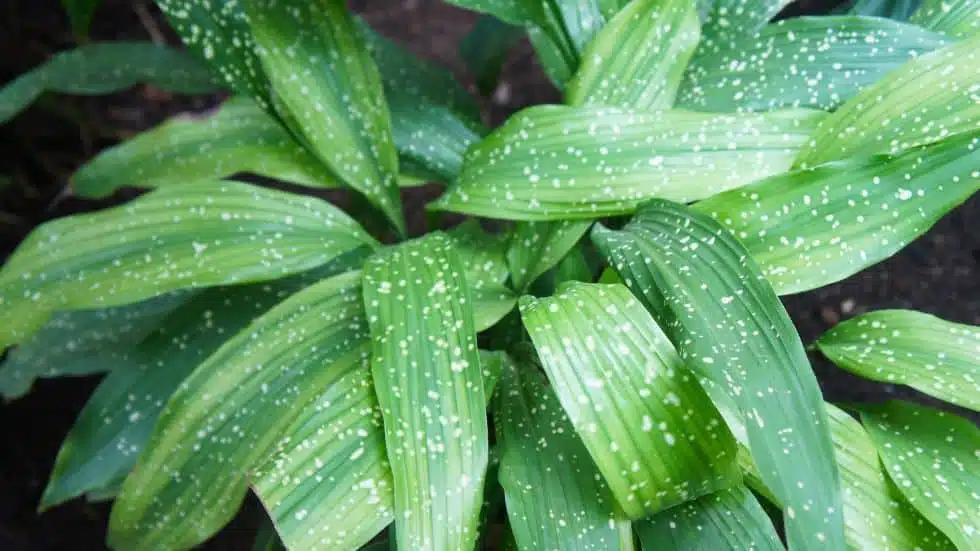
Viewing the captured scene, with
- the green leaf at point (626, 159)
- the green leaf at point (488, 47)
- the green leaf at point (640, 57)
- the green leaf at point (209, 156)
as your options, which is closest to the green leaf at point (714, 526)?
the green leaf at point (626, 159)

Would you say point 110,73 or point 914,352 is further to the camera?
point 110,73

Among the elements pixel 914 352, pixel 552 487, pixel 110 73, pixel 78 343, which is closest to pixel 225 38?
pixel 110 73

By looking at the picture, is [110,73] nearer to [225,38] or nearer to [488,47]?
[225,38]

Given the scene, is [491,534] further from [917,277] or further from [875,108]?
[917,277]

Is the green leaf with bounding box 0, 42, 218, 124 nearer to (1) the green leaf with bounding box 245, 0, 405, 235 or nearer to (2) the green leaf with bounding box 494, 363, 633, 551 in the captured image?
(1) the green leaf with bounding box 245, 0, 405, 235

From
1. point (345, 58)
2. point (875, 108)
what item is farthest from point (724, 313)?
point (345, 58)

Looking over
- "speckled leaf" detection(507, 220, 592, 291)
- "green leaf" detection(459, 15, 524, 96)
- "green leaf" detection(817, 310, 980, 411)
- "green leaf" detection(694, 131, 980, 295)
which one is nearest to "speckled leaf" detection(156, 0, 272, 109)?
"speckled leaf" detection(507, 220, 592, 291)

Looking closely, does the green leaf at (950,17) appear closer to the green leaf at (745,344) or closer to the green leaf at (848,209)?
the green leaf at (848,209)
